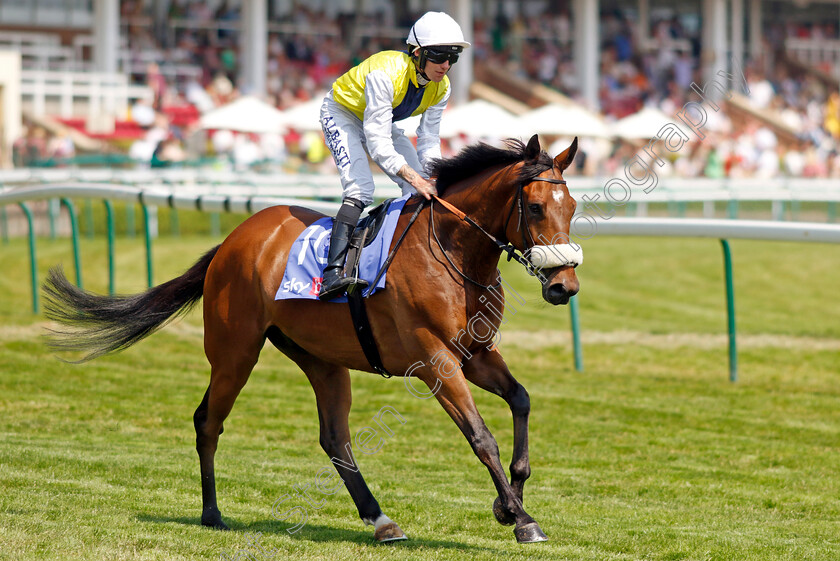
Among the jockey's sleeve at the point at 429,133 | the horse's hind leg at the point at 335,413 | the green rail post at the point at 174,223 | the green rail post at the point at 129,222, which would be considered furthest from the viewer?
the green rail post at the point at 174,223

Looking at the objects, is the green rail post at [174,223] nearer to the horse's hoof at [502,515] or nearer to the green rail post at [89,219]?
the green rail post at [89,219]

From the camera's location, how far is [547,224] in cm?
422

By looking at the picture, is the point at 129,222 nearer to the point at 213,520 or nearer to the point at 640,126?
the point at 640,126

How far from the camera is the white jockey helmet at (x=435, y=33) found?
4.66m

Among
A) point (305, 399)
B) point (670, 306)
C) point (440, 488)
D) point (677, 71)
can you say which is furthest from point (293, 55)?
point (440, 488)

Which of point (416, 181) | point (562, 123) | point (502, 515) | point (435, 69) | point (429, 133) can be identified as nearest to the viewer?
point (502, 515)

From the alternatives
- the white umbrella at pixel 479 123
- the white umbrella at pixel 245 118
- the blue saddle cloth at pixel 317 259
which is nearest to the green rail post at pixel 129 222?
the white umbrella at pixel 245 118

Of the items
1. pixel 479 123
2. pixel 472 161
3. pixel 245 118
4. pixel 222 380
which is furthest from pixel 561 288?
pixel 479 123

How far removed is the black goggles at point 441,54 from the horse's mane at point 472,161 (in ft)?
1.25

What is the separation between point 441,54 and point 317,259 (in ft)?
3.27

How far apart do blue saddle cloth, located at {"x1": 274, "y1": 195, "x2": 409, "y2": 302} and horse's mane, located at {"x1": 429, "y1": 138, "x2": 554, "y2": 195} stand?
18 centimetres

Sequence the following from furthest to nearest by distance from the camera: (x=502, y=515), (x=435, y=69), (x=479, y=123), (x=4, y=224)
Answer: (x=479, y=123), (x=4, y=224), (x=435, y=69), (x=502, y=515)

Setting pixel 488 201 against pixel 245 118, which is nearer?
pixel 488 201

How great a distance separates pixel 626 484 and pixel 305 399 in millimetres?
2756
